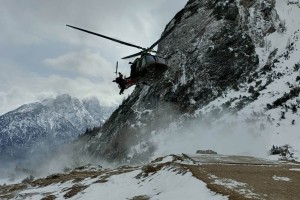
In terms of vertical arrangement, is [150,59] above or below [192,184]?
above

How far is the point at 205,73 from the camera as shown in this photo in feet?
196

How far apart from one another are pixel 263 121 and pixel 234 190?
93.6 ft

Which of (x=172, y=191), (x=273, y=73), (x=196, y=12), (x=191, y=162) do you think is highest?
(x=196, y=12)

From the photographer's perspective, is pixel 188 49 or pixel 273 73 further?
pixel 188 49

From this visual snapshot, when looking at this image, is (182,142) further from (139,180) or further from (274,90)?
(139,180)

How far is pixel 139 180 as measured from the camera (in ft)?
77.2

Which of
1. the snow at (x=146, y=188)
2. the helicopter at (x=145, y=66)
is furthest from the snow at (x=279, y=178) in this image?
the helicopter at (x=145, y=66)

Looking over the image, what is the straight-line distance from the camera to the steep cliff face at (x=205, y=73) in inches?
2137

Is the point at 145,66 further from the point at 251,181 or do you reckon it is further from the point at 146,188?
the point at 251,181

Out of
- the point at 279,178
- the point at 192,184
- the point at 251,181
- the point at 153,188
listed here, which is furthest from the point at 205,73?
the point at 192,184

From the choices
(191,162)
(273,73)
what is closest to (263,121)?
(273,73)

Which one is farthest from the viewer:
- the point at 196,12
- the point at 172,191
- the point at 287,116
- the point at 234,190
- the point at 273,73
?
the point at 196,12

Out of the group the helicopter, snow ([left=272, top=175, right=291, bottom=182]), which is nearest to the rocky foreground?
snow ([left=272, top=175, right=291, bottom=182])

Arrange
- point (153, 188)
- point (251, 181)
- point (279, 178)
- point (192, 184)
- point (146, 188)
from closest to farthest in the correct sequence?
point (192, 184), point (251, 181), point (279, 178), point (153, 188), point (146, 188)
